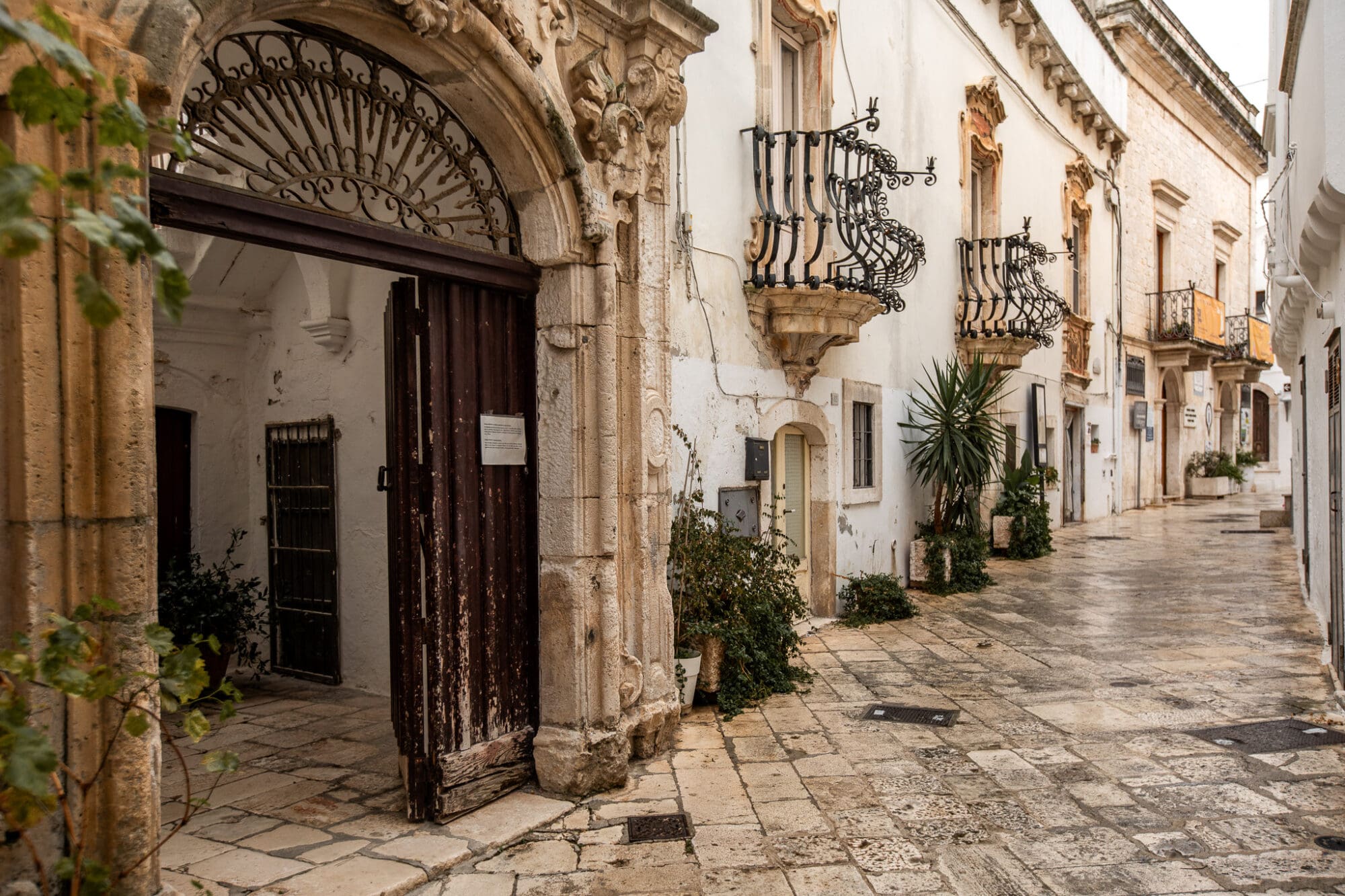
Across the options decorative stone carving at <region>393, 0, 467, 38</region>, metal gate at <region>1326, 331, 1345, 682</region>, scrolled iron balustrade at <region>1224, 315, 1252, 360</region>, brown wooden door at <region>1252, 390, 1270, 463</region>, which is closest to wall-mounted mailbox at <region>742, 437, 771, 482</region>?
metal gate at <region>1326, 331, 1345, 682</region>

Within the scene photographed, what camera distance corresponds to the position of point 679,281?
21.7 ft

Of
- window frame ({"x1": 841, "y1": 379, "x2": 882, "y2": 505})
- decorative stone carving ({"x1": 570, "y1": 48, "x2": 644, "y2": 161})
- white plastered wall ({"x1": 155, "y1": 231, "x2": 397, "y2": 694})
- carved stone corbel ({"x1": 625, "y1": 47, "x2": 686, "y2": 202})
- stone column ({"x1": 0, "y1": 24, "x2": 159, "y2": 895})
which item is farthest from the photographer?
window frame ({"x1": 841, "y1": 379, "x2": 882, "y2": 505})

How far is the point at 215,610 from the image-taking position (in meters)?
6.38

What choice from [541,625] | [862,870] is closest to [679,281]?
[541,625]

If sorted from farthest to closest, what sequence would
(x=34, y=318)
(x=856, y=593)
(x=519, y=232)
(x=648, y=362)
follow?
(x=856, y=593) → (x=648, y=362) → (x=519, y=232) → (x=34, y=318)

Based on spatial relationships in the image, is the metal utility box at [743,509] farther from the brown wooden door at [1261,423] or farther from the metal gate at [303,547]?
the brown wooden door at [1261,423]

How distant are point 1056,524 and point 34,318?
15362mm

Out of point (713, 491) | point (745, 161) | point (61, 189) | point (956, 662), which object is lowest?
point (956, 662)

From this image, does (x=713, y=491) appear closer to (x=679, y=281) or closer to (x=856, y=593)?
(x=679, y=281)

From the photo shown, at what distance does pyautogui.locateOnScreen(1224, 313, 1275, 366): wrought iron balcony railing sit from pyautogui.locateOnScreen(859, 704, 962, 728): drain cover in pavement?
20288 mm

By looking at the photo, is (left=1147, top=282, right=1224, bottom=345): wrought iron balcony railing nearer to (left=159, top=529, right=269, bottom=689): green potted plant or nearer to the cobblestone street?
the cobblestone street

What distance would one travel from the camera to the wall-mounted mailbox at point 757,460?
7336 millimetres

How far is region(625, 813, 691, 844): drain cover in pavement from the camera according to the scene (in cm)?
398

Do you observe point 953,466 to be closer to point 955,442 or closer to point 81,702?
point 955,442
